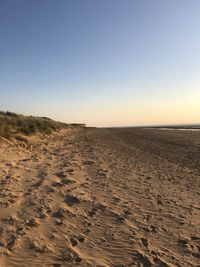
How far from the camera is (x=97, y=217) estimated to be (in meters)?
6.86

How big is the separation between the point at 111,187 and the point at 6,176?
10.8 ft

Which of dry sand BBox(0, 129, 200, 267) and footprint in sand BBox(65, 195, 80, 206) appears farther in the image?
footprint in sand BBox(65, 195, 80, 206)

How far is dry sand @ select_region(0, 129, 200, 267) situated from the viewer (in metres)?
5.04

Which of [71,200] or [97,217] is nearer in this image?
[97,217]

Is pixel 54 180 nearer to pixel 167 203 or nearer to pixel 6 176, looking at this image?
pixel 6 176

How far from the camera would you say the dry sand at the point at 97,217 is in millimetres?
5039

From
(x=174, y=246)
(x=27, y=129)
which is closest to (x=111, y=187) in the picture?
(x=174, y=246)

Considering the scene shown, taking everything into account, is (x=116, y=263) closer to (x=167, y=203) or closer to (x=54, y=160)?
(x=167, y=203)

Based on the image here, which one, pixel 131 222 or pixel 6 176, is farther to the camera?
pixel 6 176

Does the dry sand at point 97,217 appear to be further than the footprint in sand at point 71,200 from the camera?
No

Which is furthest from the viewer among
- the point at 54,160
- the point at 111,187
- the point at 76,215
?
the point at 54,160

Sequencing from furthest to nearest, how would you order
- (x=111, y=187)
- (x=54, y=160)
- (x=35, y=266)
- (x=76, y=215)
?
(x=54, y=160), (x=111, y=187), (x=76, y=215), (x=35, y=266)

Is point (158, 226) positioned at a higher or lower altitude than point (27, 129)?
lower

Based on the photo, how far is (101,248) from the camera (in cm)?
534
